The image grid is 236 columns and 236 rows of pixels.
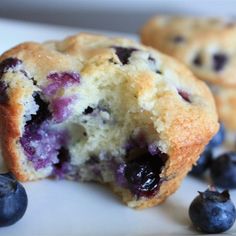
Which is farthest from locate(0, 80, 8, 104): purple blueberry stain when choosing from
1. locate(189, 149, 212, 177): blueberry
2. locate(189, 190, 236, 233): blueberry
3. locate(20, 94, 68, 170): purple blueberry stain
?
locate(189, 149, 212, 177): blueberry

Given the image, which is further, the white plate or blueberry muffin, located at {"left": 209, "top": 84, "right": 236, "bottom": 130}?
blueberry muffin, located at {"left": 209, "top": 84, "right": 236, "bottom": 130}

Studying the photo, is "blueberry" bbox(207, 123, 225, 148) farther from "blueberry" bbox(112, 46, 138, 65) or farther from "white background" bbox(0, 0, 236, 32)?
"white background" bbox(0, 0, 236, 32)

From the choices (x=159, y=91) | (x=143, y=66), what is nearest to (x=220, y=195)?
(x=159, y=91)

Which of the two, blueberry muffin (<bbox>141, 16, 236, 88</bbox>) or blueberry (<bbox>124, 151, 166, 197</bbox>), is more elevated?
blueberry muffin (<bbox>141, 16, 236, 88</bbox>)

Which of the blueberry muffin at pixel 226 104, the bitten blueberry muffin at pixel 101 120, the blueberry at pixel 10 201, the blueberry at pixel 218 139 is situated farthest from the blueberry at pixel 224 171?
the blueberry at pixel 10 201

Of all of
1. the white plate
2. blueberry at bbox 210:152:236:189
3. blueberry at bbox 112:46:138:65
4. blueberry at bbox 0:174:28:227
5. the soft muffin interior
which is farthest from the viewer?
blueberry at bbox 210:152:236:189

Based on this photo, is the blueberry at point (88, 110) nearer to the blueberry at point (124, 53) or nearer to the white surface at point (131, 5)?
the blueberry at point (124, 53)

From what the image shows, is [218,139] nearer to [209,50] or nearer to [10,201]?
[209,50]
